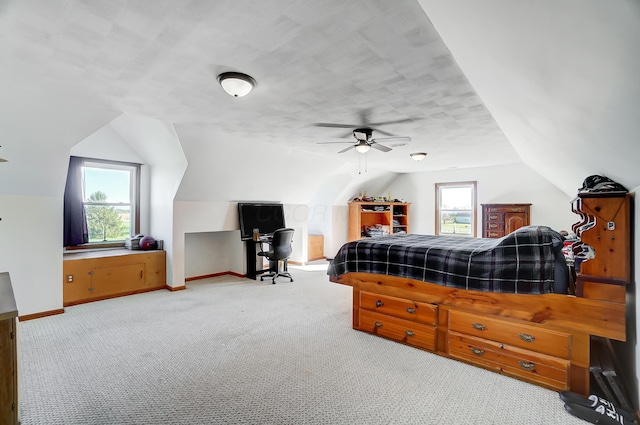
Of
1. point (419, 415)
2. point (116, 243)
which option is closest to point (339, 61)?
point (419, 415)

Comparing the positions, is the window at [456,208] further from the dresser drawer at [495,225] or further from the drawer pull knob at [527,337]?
the drawer pull knob at [527,337]

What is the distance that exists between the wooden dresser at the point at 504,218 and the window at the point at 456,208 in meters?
0.79

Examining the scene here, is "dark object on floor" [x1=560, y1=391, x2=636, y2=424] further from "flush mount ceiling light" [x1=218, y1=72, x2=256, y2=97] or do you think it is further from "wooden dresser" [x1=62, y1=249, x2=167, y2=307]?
"wooden dresser" [x1=62, y1=249, x2=167, y2=307]

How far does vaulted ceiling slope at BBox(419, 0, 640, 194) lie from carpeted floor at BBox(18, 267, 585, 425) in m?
1.72

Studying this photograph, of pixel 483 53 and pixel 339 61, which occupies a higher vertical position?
pixel 339 61

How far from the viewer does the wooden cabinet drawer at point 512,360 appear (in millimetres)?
2236

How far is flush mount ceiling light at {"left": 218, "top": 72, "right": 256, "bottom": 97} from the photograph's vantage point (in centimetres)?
230

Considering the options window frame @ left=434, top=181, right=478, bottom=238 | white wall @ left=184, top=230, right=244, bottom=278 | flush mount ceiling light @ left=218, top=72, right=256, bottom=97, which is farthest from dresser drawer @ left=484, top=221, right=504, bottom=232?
flush mount ceiling light @ left=218, top=72, right=256, bottom=97

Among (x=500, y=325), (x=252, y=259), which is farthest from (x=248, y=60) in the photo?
(x=252, y=259)

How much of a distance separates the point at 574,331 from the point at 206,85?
11.0 feet

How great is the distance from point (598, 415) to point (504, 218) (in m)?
4.81

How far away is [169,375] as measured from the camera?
2.42m

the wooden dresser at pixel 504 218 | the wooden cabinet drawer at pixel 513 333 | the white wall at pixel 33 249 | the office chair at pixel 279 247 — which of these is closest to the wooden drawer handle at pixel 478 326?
the wooden cabinet drawer at pixel 513 333

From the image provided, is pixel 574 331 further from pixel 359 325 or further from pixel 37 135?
pixel 37 135
